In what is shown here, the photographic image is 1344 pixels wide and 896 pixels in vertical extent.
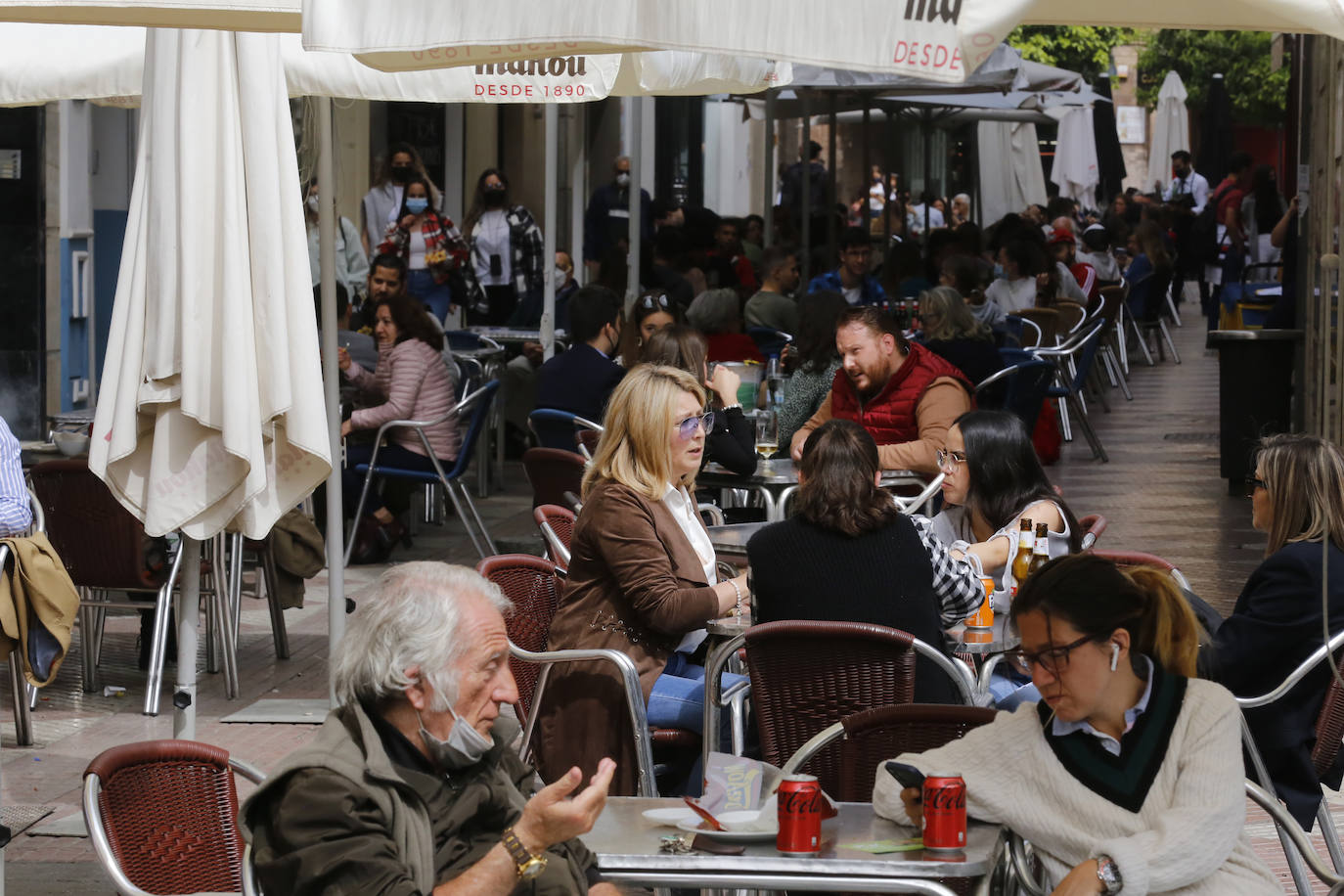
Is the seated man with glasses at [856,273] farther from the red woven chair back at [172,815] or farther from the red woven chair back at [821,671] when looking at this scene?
the red woven chair back at [172,815]

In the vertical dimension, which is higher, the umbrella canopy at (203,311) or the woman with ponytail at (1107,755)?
the umbrella canopy at (203,311)

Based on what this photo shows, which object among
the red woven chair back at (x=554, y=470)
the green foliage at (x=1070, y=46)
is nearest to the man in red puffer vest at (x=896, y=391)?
the red woven chair back at (x=554, y=470)

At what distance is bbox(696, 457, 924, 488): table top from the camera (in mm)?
7422

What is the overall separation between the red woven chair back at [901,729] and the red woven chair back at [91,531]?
4009 millimetres

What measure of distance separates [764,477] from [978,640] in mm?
2684

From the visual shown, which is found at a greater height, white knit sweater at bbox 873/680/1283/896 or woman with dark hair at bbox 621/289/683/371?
woman with dark hair at bbox 621/289/683/371

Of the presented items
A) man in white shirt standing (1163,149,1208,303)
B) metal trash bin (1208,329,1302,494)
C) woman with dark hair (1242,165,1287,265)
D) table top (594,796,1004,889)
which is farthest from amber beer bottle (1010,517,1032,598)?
man in white shirt standing (1163,149,1208,303)

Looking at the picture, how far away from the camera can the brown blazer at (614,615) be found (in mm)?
4723

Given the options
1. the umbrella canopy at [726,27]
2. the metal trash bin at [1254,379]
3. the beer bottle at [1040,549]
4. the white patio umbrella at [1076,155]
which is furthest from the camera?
the white patio umbrella at [1076,155]

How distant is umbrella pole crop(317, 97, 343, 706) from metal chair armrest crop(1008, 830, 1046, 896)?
12.0 ft

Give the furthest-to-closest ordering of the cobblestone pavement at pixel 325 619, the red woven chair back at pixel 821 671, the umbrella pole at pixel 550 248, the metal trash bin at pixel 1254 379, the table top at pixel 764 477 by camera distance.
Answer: the metal trash bin at pixel 1254 379, the umbrella pole at pixel 550 248, the table top at pixel 764 477, the cobblestone pavement at pixel 325 619, the red woven chair back at pixel 821 671

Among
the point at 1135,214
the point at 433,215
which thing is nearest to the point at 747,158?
the point at 1135,214

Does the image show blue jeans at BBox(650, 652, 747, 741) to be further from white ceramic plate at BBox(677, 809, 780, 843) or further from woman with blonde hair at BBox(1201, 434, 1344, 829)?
white ceramic plate at BBox(677, 809, 780, 843)

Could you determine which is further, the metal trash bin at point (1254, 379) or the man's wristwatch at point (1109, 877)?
the metal trash bin at point (1254, 379)
